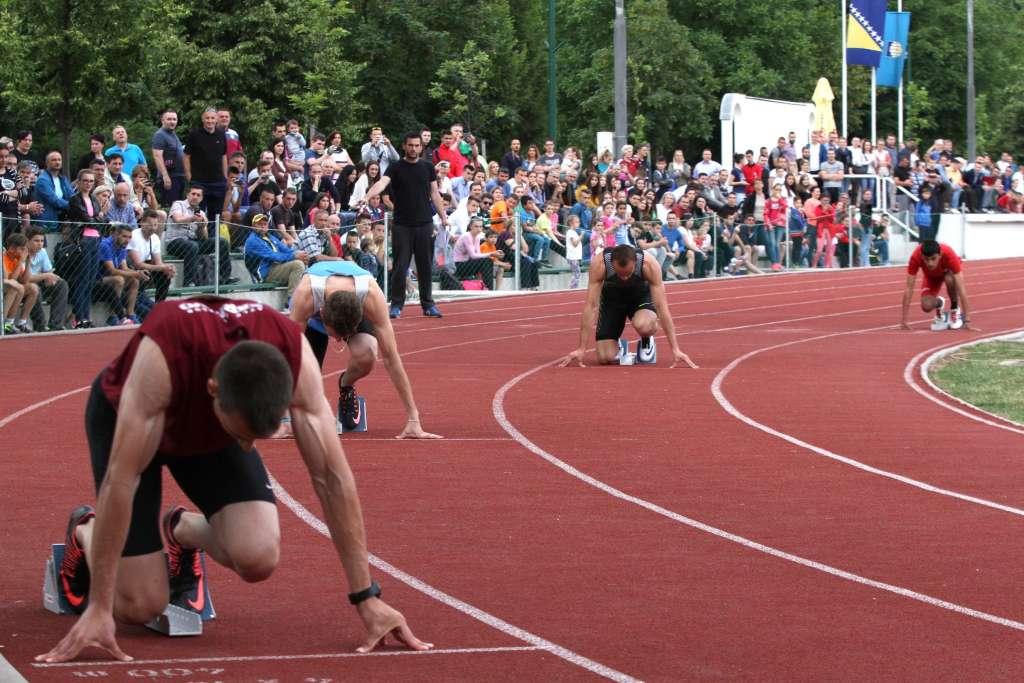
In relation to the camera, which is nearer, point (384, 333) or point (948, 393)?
point (384, 333)

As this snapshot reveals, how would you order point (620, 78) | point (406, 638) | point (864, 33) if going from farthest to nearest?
point (864, 33) → point (620, 78) → point (406, 638)

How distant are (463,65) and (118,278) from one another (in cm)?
2942

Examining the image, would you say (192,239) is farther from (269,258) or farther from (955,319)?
(955,319)

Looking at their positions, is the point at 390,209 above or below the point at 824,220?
above

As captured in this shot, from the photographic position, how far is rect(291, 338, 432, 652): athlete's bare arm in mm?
5547

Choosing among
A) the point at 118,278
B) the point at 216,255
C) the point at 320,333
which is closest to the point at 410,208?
the point at 216,255

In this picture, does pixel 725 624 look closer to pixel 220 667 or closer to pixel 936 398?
pixel 220 667

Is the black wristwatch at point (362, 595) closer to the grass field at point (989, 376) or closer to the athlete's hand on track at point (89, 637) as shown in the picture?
the athlete's hand on track at point (89, 637)

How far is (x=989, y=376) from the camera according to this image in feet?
55.3

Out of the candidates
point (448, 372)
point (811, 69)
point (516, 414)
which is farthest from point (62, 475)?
point (811, 69)

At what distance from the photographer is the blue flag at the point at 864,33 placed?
45.1 metres

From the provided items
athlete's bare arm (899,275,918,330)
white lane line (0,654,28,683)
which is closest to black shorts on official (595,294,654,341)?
athlete's bare arm (899,275,918,330)

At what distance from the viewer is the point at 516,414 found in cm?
1340

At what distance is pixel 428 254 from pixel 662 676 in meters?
15.8
